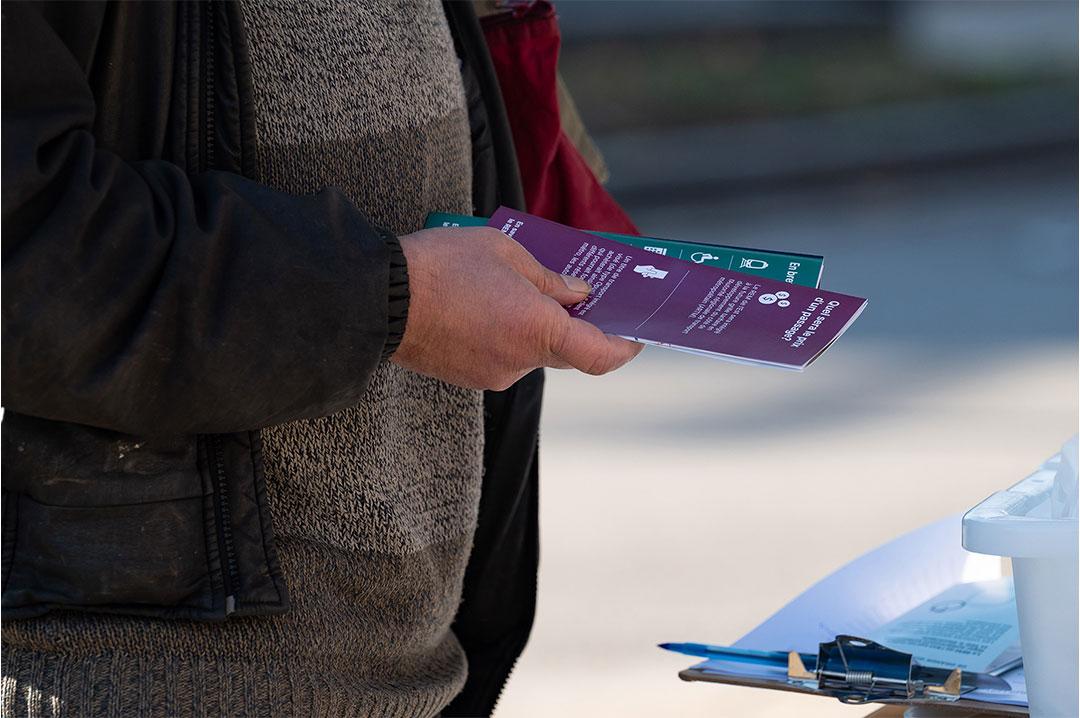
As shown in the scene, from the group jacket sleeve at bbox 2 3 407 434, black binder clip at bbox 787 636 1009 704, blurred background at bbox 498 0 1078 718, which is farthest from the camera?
blurred background at bbox 498 0 1078 718

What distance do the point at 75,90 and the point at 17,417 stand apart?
200mm

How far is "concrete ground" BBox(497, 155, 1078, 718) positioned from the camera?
7.51 ft

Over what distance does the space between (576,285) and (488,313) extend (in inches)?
2.5

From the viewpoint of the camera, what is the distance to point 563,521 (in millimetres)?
2980

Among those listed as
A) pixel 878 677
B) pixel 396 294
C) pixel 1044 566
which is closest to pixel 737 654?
pixel 878 677

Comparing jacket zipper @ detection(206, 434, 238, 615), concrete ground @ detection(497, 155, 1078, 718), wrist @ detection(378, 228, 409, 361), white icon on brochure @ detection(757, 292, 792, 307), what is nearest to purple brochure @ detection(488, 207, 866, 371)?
white icon on brochure @ detection(757, 292, 792, 307)

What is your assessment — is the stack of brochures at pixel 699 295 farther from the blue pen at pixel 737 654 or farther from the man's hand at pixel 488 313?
the blue pen at pixel 737 654

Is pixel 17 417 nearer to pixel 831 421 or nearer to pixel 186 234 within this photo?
pixel 186 234

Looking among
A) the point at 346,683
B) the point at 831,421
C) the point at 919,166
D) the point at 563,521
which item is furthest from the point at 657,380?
the point at 919,166

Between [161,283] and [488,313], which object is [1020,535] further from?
[161,283]

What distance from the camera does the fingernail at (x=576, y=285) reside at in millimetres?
870

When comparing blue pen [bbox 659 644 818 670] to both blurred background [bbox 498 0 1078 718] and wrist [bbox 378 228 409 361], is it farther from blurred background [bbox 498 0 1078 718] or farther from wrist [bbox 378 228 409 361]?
wrist [bbox 378 228 409 361]

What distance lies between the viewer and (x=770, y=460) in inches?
135

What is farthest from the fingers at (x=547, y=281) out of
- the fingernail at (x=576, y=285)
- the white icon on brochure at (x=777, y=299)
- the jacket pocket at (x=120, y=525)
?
the jacket pocket at (x=120, y=525)
